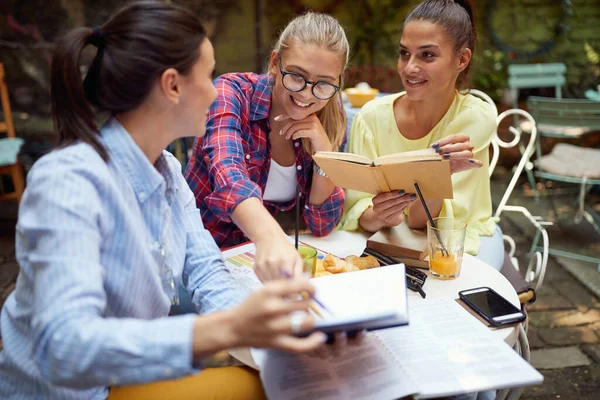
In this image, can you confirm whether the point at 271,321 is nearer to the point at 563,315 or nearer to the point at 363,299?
the point at 363,299

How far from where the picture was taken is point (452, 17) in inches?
80.0

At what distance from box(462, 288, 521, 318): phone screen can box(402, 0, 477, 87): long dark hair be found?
1091 millimetres

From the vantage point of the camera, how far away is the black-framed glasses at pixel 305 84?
1.70 meters

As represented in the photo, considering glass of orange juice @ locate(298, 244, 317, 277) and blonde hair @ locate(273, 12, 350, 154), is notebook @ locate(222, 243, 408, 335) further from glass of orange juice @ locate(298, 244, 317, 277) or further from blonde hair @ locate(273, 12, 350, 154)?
blonde hair @ locate(273, 12, 350, 154)

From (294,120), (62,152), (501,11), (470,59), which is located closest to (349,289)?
(62,152)

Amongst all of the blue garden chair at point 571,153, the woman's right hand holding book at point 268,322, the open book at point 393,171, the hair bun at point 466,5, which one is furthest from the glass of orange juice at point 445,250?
the blue garden chair at point 571,153

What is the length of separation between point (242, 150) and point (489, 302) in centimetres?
89

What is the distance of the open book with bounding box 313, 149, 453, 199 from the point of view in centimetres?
142

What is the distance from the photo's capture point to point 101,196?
39.6 inches

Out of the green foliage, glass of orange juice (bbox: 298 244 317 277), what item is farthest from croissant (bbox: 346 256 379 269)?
the green foliage

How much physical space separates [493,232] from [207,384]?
135cm

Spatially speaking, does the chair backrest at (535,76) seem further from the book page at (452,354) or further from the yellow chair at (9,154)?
the book page at (452,354)

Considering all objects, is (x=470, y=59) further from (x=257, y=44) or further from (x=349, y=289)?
(x=257, y=44)

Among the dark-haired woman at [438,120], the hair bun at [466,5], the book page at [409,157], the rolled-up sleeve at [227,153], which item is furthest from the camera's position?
the hair bun at [466,5]
